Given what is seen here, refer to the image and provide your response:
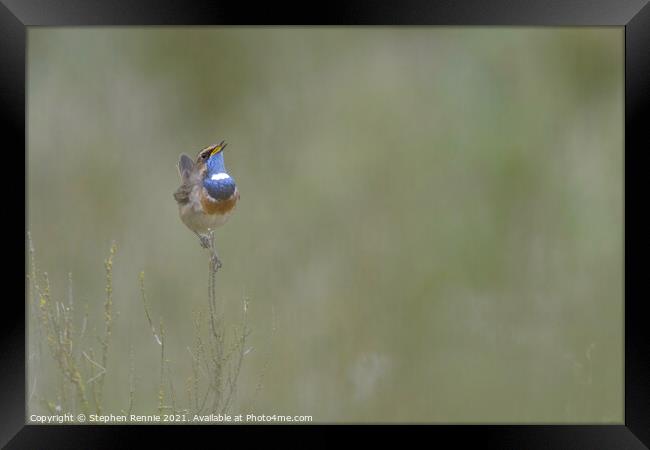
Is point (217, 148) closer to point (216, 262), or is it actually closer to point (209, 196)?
point (209, 196)

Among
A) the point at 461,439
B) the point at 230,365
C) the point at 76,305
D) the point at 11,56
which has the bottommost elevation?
the point at 461,439

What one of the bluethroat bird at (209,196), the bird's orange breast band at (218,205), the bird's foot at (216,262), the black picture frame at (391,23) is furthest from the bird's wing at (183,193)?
the black picture frame at (391,23)

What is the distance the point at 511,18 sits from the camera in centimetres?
339

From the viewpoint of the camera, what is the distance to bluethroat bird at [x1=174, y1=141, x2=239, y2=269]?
3.82 m

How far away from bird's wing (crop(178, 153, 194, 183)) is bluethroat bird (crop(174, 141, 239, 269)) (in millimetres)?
27

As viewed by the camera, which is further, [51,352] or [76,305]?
[76,305]

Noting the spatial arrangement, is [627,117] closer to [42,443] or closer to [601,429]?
[601,429]

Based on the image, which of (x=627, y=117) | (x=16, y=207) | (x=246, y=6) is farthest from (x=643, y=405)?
(x=16, y=207)

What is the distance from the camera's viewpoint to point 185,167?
13.0 feet

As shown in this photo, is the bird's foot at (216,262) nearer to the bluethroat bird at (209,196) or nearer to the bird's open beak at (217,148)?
the bluethroat bird at (209,196)

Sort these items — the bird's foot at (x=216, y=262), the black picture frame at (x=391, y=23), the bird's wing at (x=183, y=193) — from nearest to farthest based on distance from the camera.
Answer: the black picture frame at (x=391, y=23) → the bird's foot at (x=216, y=262) → the bird's wing at (x=183, y=193)

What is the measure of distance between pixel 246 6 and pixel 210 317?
130cm

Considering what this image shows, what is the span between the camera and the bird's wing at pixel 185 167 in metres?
3.94

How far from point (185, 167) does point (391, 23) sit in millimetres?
1224
